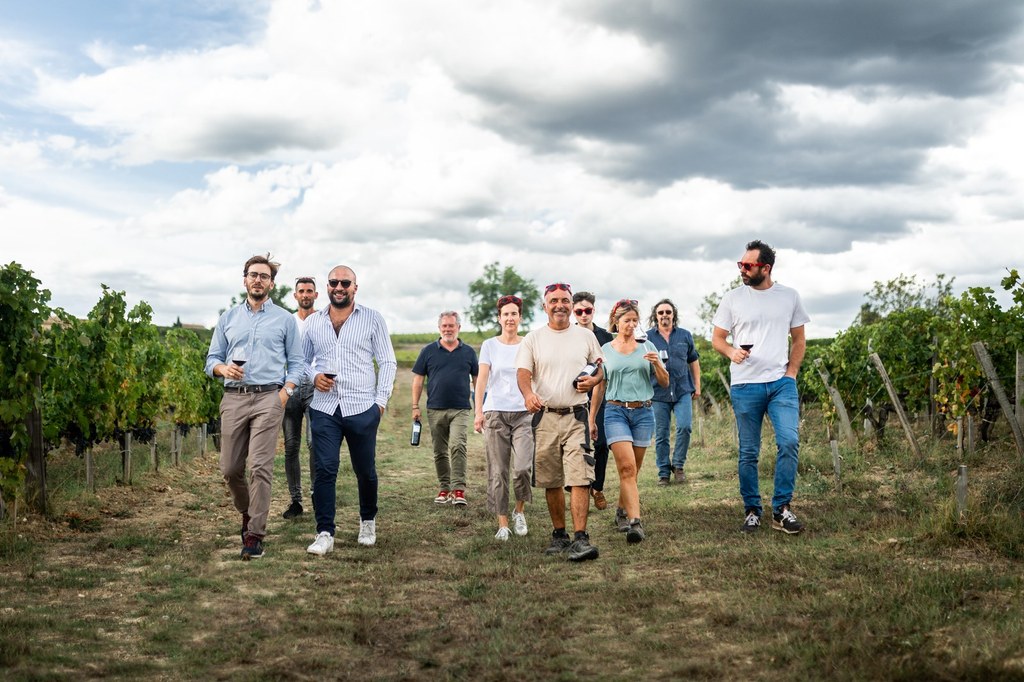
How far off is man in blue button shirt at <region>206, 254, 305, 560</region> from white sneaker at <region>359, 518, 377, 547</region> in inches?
31.5

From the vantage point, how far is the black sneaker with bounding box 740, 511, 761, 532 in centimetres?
675

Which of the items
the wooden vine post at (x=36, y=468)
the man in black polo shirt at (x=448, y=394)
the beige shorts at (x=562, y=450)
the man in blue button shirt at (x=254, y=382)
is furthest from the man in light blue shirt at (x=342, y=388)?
the wooden vine post at (x=36, y=468)

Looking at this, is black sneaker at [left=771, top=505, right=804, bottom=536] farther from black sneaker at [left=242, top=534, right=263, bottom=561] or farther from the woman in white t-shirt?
black sneaker at [left=242, top=534, right=263, bottom=561]

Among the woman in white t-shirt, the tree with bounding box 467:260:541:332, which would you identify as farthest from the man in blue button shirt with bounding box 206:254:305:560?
the tree with bounding box 467:260:541:332

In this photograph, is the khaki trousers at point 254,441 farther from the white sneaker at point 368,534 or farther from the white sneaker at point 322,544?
the white sneaker at point 368,534

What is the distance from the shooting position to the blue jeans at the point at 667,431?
9836mm

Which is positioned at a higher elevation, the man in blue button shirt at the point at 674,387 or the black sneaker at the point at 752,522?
the man in blue button shirt at the point at 674,387

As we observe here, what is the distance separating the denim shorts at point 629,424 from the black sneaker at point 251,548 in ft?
8.65

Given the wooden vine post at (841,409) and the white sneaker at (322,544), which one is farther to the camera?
the wooden vine post at (841,409)

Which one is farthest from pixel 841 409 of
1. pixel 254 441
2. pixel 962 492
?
pixel 254 441

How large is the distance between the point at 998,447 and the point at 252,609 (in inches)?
313

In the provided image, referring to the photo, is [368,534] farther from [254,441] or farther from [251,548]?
[254,441]

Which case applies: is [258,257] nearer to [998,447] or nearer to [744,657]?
[744,657]

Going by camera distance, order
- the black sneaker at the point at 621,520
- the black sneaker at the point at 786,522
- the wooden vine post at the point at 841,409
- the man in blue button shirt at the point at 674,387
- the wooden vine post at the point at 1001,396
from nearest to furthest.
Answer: the black sneaker at the point at 786,522 < the black sneaker at the point at 621,520 < the wooden vine post at the point at 1001,396 < the man in blue button shirt at the point at 674,387 < the wooden vine post at the point at 841,409
